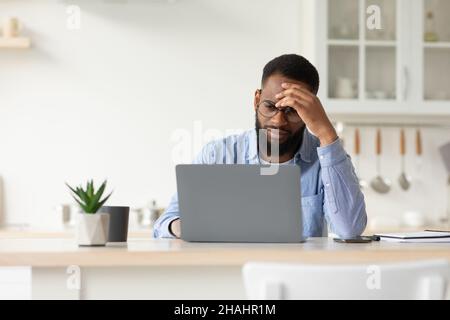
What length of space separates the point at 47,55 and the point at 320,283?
3.03m

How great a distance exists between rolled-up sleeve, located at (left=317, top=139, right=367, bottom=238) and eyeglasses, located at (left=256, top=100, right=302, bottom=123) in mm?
205

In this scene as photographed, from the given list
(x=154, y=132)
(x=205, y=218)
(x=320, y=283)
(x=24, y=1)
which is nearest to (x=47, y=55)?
(x=24, y=1)

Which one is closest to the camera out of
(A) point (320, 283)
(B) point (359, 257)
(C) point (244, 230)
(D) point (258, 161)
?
(A) point (320, 283)

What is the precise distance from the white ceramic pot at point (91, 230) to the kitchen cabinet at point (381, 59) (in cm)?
224

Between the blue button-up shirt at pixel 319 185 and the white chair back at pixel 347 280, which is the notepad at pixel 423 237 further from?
the white chair back at pixel 347 280

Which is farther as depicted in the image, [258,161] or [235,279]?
[258,161]

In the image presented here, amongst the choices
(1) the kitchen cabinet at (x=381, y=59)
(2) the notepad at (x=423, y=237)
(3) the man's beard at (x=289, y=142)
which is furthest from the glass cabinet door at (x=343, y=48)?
(2) the notepad at (x=423, y=237)

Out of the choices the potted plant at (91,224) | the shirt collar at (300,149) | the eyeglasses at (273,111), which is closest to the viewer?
the potted plant at (91,224)

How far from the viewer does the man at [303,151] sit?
2174 mm

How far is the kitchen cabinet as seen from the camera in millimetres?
3902

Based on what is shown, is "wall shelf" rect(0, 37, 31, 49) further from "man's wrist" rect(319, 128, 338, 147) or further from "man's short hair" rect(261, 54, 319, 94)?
"man's wrist" rect(319, 128, 338, 147)

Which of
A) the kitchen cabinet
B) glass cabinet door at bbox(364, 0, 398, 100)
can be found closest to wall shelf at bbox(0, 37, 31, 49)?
the kitchen cabinet

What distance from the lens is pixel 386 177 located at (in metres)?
4.17

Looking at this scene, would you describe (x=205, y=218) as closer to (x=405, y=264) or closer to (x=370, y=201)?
(x=405, y=264)
